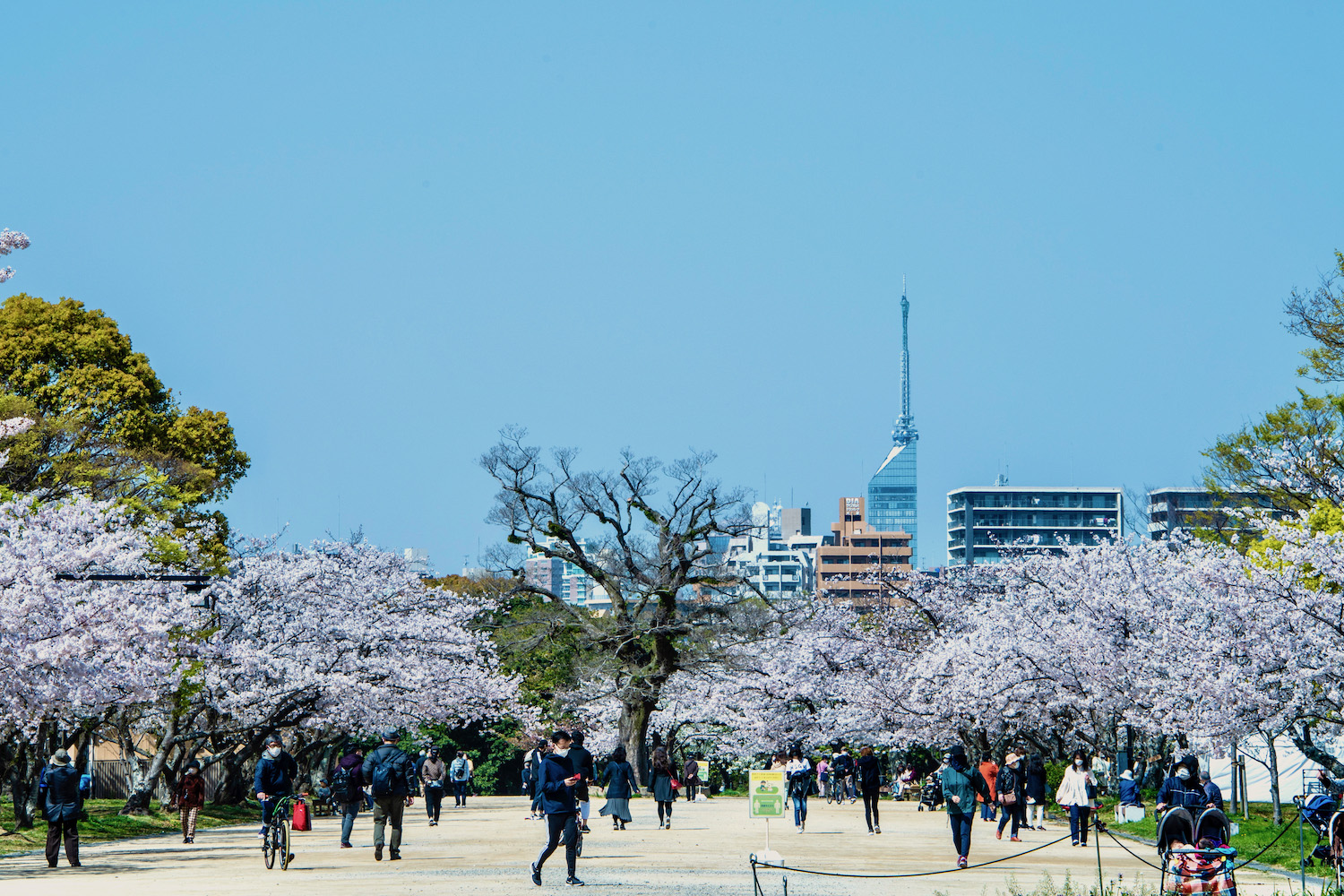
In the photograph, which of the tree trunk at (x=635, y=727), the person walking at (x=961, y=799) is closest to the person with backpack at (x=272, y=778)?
the person walking at (x=961, y=799)

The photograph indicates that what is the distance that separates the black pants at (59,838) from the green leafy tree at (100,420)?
1343cm

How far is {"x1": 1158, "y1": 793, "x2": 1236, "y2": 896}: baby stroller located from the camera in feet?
41.5

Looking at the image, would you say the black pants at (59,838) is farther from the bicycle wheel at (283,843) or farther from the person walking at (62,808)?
the bicycle wheel at (283,843)

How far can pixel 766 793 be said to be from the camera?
20.9m

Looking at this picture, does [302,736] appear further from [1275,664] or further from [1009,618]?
[1275,664]

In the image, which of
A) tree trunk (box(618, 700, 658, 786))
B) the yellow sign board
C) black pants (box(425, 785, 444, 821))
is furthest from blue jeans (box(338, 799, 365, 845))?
tree trunk (box(618, 700, 658, 786))

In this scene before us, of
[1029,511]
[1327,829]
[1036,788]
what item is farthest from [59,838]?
[1029,511]

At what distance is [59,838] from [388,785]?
3.91 m

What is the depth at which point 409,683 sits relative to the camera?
36.0 m

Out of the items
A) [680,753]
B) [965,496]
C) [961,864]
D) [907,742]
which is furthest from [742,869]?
[965,496]

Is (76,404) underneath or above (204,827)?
above

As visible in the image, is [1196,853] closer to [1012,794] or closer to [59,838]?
[1012,794]

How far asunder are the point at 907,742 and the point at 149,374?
76.4 ft

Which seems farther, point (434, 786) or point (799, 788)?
point (434, 786)
